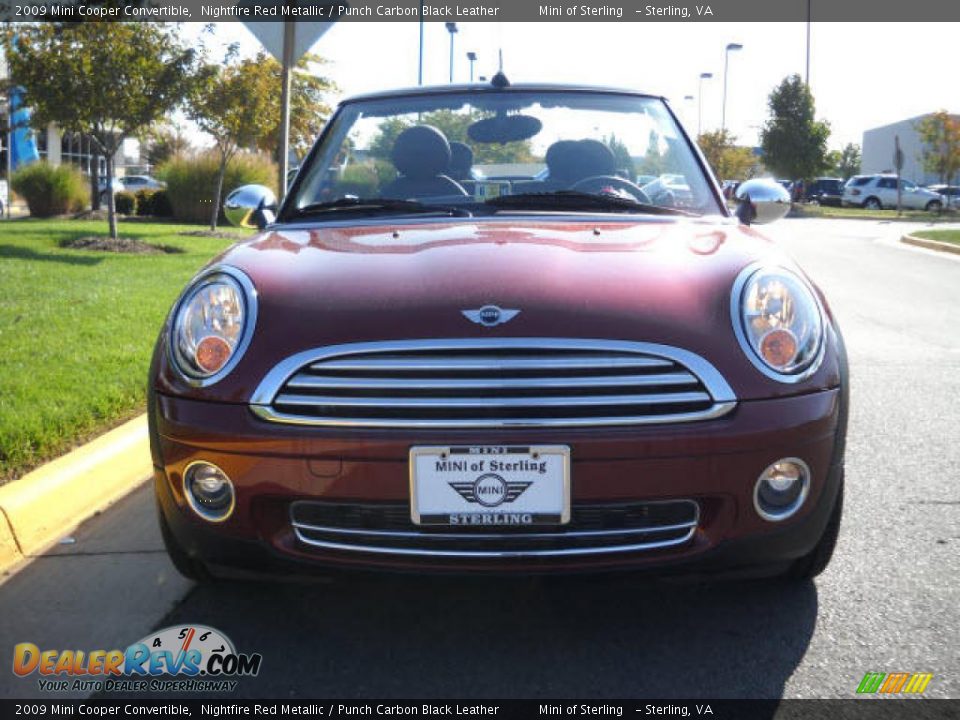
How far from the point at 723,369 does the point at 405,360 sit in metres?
0.75

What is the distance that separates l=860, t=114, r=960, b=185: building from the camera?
7462 centimetres

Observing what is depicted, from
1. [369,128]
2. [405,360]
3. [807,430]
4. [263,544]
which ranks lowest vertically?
[263,544]

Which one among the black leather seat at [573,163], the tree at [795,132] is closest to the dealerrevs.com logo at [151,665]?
the black leather seat at [573,163]

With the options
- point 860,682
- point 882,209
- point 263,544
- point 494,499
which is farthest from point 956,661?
point 882,209

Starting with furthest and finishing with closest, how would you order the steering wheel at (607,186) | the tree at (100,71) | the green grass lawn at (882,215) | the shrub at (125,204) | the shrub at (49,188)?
1. the green grass lawn at (882,215)
2. the shrub at (125,204)
3. the shrub at (49,188)
4. the tree at (100,71)
5. the steering wheel at (607,186)

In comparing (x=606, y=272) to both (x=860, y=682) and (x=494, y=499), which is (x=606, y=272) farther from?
(x=860, y=682)

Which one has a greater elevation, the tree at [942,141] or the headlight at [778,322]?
the tree at [942,141]

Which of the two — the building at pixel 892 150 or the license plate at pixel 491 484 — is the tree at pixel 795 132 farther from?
the license plate at pixel 491 484

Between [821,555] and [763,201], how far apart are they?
1541 mm

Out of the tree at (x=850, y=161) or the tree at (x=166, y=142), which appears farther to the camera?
the tree at (x=850, y=161)

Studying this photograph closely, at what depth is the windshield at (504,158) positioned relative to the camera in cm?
367

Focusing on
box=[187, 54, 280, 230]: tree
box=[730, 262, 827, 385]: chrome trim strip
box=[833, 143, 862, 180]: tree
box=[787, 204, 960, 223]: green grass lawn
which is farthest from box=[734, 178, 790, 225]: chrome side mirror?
box=[833, 143, 862, 180]: tree

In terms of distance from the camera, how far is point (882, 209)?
48.2 metres

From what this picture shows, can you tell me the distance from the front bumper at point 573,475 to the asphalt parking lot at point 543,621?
0.43 feet
